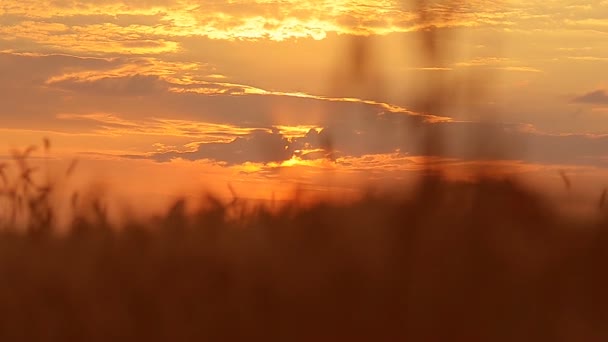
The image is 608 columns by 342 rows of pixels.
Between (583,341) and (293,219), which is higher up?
(293,219)

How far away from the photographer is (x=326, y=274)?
18.0 feet

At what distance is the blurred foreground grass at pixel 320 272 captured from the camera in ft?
16.7

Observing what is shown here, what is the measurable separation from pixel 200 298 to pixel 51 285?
0.78m

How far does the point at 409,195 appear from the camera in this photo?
19.7 feet

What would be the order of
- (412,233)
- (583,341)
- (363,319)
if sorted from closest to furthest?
1. (583,341)
2. (363,319)
3. (412,233)

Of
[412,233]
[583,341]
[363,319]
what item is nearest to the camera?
[583,341]

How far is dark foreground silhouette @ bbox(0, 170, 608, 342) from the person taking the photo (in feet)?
16.7

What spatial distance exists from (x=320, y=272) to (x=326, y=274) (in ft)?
0.10

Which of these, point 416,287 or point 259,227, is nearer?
point 416,287

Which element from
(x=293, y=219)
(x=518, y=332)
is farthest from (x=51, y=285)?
(x=518, y=332)

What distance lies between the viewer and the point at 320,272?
548 cm

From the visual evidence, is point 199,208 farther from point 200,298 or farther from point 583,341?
point 583,341

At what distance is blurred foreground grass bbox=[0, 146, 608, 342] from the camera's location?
5086 millimetres

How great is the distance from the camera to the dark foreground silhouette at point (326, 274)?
508cm
